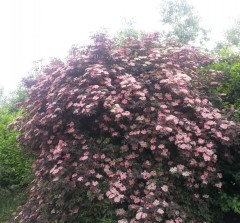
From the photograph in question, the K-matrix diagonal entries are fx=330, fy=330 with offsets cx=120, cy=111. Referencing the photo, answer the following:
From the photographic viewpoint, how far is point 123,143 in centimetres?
432

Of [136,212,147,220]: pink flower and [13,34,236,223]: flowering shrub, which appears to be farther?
[13,34,236,223]: flowering shrub

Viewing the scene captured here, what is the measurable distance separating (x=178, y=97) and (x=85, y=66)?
55.0 inches

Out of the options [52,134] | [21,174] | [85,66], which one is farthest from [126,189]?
[21,174]

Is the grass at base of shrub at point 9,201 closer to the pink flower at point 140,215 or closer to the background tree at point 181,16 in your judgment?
the pink flower at point 140,215

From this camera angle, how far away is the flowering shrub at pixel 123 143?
3.90 meters

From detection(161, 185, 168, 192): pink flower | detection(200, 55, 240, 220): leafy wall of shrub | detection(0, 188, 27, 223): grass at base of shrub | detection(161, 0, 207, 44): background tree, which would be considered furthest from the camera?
detection(161, 0, 207, 44): background tree

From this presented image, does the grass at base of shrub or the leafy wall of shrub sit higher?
the leafy wall of shrub

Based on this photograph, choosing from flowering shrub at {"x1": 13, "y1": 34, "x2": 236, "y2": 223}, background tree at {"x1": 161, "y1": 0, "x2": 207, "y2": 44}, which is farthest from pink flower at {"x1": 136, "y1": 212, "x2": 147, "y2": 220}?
background tree at {"x1": 161, "y1": 0, "x2": 207, "y2": 44}

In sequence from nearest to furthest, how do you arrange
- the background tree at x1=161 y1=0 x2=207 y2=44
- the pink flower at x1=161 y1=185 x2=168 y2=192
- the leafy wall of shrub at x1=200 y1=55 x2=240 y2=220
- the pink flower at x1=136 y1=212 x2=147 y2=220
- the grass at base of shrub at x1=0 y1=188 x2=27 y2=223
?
the pink flower at x1=136 y1=212 x2=147 y2=220 → the pink flower at x1=161 y1=185 x2=168 y2=192 → the leafy wall of shrub at x1=200 y1=55 x2=240 y2=220 → the grass at base of shrub at x1=0 y1=188 x2=27 y2=223 → the background tree at x1=161 y1=0 x2=207 y2=44

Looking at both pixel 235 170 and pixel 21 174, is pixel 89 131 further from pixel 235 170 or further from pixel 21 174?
pixel 21 174

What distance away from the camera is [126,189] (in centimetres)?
387

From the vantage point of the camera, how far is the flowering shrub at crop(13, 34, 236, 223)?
3896 mm

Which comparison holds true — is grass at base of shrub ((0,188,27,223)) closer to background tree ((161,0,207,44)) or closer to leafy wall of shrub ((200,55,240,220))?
leafy wall of shrub ((200,55,240,220))

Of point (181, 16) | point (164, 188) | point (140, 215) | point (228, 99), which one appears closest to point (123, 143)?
point (164, 188)
